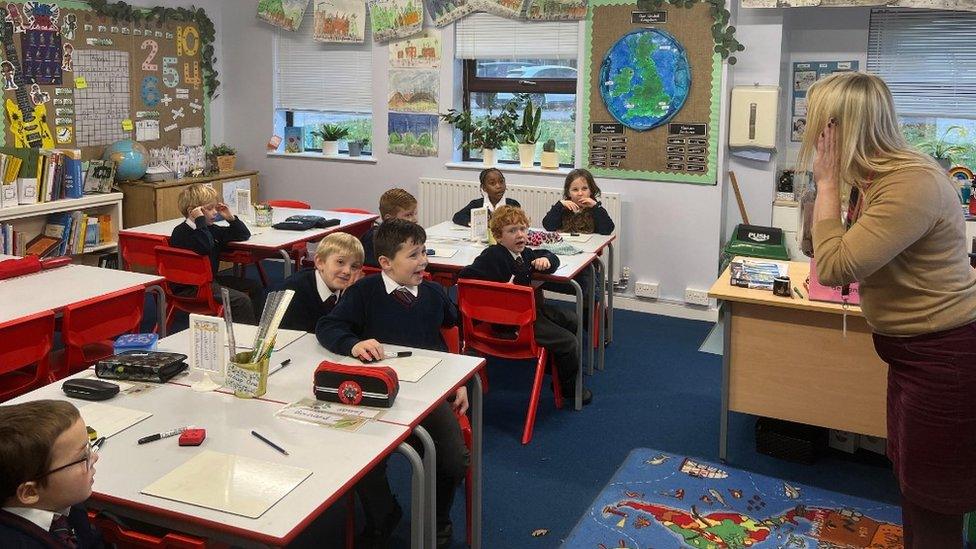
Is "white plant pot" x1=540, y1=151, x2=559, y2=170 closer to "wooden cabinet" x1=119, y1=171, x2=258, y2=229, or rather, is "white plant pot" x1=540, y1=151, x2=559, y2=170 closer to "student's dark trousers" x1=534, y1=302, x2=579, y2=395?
"student's dark trousers" x1=534, y1=302, x2=579, y2=395

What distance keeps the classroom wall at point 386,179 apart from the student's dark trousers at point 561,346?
1905 mm

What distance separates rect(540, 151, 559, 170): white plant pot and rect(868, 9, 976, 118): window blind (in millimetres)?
2194

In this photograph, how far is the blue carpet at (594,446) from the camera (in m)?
3.37

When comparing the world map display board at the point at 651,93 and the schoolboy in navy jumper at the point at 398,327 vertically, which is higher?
the world map display board at the point at 651,93

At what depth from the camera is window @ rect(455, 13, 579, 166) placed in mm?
6465

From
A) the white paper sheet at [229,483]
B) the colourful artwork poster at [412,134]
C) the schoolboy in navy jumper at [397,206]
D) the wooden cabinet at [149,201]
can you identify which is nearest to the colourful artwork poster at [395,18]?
the colourful artwork poster at [412,134]

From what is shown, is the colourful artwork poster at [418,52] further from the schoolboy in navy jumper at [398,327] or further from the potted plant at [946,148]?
the schoolboy in navy jumper at [398,327]

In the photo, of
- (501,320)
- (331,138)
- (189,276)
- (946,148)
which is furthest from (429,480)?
(331,138)

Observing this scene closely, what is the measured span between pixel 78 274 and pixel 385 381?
7.28 feet

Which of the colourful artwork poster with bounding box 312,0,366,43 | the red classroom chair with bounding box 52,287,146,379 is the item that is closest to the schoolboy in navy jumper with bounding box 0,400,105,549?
the red classroom chair with bounding box 52,287,146,379

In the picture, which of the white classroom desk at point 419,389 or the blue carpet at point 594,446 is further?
the blue carpet at point 594,446

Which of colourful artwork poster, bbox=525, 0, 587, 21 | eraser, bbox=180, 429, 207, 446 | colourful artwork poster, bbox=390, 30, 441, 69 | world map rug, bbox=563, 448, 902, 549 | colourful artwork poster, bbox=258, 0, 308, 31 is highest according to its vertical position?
colourful artwork poster, bbox=258, 0, 308, 31

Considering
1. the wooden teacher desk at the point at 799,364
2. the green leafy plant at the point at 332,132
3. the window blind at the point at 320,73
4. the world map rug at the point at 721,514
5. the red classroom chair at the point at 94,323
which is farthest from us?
the green leafy plant at the point at 332,132

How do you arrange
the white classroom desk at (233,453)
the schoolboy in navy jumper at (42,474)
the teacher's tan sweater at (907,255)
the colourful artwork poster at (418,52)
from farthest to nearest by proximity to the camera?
the colourful artwork poster at (418,52), the teacher's tan sweater at (907,255), the white classroom desk at (233,453), the schoolboy in navy jumper at (42,474)
